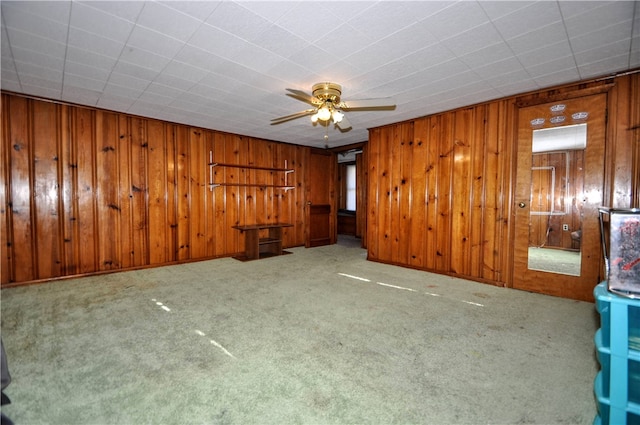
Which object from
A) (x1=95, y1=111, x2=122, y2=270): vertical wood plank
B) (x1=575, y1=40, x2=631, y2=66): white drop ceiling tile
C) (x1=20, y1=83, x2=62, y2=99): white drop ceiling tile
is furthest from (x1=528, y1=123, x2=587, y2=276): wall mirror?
(x1=20, y1=83, x2=62, y2=99): white drop ceiling tile

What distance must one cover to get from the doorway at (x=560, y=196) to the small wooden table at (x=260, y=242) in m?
4.24

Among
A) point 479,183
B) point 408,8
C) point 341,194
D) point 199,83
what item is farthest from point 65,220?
point 341,194

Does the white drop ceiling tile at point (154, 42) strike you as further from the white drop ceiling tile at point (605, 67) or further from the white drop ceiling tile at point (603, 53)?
the white drop ceiling tile at point (605, 67)

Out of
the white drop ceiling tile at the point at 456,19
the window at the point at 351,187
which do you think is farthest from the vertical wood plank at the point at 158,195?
the window at the point at 351,187

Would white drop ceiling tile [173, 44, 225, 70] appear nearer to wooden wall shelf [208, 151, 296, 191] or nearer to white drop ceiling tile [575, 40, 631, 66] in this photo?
wooden wall shelf [208, 151, 296, 191]

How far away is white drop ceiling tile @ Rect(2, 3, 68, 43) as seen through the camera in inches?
83.7

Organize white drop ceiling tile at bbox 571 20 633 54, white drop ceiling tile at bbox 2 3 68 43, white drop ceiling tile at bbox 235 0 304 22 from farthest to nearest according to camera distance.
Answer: white drop ceiling tile at bbox 571 20 633 54 → white drop ceiling tile at bbox 2 3 68 43 → white drop ceiling tile at bbox 235 0 304 22

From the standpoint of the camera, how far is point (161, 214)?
501 cm

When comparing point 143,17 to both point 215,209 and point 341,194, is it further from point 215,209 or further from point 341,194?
point 341,194

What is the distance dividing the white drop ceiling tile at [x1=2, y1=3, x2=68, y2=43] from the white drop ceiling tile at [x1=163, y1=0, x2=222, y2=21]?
3.43 ft

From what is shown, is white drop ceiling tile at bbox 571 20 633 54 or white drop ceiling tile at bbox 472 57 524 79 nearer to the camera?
white drop ceiling tile at bbox 571 20 633 54

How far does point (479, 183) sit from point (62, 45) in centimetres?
512

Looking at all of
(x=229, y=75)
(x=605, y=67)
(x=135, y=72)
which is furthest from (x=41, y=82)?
(x=605, y=67)

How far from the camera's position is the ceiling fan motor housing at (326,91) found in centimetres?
329
